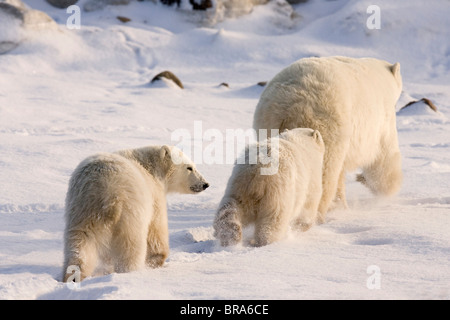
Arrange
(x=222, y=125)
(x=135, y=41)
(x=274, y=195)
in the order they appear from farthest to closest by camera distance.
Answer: (x=135, y=41)
(x=222, y=125)
(x=274, y=195)

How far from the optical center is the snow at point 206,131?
2.91m

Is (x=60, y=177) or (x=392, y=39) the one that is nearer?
(x=60, y=177)

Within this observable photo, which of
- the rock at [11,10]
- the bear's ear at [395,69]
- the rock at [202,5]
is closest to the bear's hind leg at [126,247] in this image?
the bear's ear at [395,69]

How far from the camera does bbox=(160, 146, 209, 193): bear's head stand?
407cm

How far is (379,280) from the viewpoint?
9.49 feet

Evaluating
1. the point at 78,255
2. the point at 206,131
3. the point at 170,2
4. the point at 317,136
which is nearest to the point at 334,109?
the point at 317,136

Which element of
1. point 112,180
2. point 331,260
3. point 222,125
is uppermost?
point 112,180

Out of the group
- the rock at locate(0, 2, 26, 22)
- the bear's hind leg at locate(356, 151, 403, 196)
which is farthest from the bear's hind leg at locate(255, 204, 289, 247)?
the rock at locate(0, 2, 26, 22)

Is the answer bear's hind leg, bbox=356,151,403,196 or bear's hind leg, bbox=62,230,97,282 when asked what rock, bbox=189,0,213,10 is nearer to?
bear's hind leg, bbox=356,151,403,196

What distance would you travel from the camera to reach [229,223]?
3895 millimetres

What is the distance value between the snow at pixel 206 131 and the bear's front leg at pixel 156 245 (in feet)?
0.24
